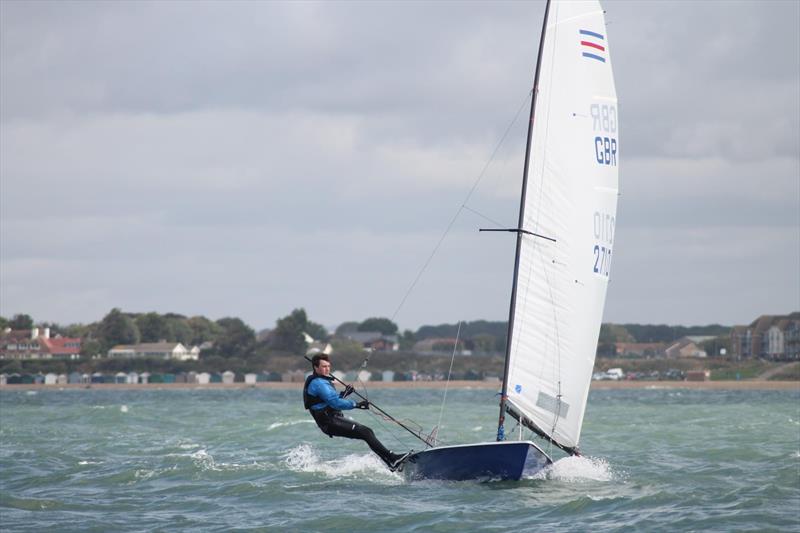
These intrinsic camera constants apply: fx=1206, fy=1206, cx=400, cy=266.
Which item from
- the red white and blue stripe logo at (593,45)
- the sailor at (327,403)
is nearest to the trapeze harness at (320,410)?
the sailor at (327,403)

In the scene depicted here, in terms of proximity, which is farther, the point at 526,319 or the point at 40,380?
the point at 40,380

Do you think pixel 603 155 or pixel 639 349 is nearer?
pixel 603 155

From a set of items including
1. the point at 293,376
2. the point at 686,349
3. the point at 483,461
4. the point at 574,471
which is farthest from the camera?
the point at 686,349

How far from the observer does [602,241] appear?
19.7 meters

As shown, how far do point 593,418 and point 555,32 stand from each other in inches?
1104

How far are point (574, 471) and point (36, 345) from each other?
139 meters

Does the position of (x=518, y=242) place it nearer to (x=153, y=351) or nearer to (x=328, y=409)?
(x=328, y=409)

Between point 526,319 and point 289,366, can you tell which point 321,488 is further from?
point 289,366

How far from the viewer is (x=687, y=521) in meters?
15.5

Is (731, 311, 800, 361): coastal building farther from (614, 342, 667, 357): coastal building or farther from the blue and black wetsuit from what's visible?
the blue and black wetsuit

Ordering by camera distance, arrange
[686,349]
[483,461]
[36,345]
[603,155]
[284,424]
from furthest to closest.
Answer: [686,349]
[36,345]
[284,424]
[603,155]
[483,461]

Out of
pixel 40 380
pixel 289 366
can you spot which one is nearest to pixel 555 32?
pixel 40 380

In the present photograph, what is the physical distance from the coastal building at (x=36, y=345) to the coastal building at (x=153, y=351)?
222 inches

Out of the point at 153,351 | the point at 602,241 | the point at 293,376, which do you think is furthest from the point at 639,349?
the point at 602,241
